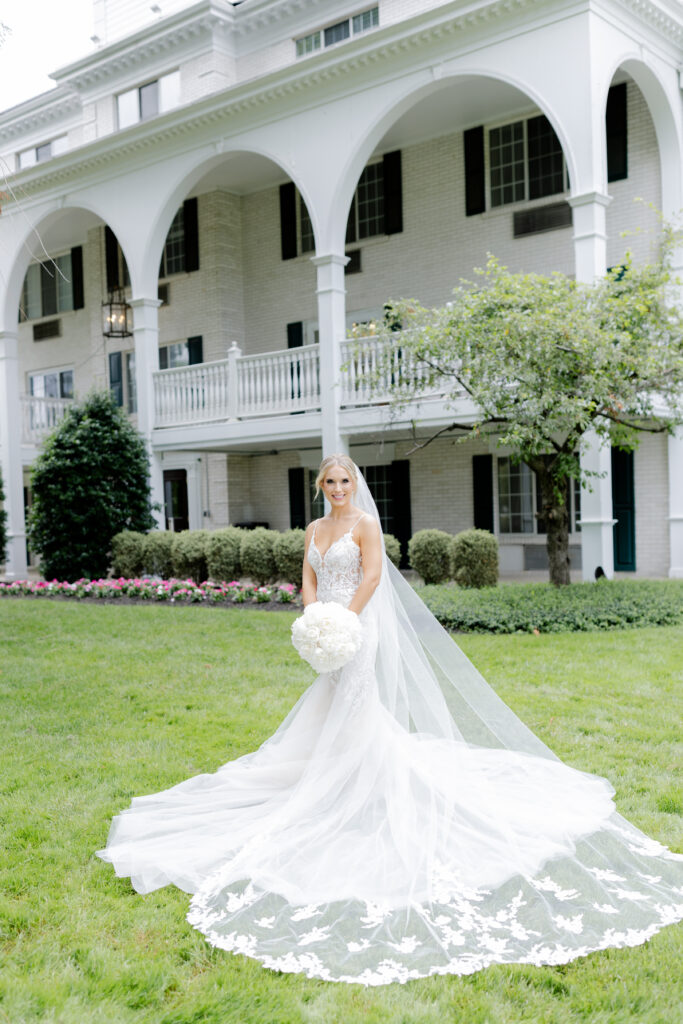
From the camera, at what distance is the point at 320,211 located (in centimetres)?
1344

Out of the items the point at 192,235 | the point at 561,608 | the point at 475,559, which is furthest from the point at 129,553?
the point at 192,235

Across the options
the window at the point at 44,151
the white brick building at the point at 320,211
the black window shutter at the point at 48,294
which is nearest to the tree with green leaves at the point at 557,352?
the white brick building at the point at 320,211

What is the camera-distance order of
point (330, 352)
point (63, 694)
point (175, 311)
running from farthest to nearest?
point (175, 311), point (330, 352), point (63, 694)

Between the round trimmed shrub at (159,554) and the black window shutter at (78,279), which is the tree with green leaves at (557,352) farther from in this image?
the black window shutter at (78,279)

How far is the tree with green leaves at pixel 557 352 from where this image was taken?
30.4ft

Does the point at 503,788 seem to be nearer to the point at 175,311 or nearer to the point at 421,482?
the point at 421,482

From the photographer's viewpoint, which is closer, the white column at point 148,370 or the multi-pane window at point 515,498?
the multi-pane window at point 515,498

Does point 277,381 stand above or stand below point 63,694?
above

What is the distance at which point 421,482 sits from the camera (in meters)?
16.8

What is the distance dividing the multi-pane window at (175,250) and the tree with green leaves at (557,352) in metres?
10.3

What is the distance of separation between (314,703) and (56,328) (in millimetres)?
19802

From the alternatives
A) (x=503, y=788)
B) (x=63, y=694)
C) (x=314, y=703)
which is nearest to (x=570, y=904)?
(x=503, y=788)

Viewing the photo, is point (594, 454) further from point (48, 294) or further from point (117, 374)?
point (48, 294)

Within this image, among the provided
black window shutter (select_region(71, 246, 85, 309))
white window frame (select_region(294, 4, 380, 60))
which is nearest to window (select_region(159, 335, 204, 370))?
black window shutter (select_region(71, 246, 85, 309))
